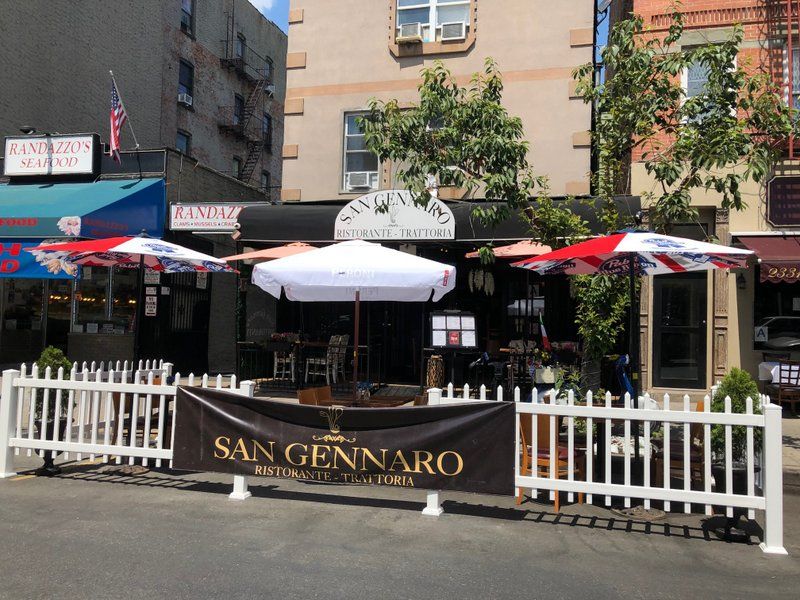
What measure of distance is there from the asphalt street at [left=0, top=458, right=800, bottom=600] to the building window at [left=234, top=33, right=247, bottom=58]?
923 inches

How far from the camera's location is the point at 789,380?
1045 centimetres

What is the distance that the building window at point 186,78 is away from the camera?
23.6 m

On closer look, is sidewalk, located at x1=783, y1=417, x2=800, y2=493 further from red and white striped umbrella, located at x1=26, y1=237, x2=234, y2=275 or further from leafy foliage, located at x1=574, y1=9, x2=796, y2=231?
red and white striped umbrella, located at x1=26, y1=237, x2=234, y2=275

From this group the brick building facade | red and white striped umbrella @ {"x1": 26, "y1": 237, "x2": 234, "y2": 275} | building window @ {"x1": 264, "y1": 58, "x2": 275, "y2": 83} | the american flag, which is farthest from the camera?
building window @ {"x1": 264, "y1": 58, "x2": 275, "y2": 83}

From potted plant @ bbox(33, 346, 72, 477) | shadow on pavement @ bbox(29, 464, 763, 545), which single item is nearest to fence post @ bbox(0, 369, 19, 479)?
potted plant @ bbox(33, 346, 72, 477)

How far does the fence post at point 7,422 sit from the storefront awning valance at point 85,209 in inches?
277

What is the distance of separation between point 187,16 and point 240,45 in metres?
3.06

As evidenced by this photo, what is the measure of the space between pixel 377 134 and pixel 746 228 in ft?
24.9

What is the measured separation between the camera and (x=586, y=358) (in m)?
7.57

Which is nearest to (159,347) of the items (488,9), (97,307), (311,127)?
(97,307)

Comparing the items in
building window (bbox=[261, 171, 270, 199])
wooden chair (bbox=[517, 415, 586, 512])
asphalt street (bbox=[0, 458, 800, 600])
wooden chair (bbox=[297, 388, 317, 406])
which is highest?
building window (bbox=[261, 171, 270, 199])

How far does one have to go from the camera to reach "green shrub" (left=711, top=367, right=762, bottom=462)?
5.84 metres

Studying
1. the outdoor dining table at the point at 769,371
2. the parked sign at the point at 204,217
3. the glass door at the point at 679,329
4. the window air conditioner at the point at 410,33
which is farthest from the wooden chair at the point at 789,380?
the parked sign at the point at 204,217

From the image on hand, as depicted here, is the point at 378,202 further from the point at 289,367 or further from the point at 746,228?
the point at 746,228
